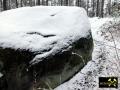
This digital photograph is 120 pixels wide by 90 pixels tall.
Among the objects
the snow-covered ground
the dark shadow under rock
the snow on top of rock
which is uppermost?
the snow on top of rock

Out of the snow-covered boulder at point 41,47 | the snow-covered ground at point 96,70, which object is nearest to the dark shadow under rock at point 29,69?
the snow-covered boulder at point 41,47

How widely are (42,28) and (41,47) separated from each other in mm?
694

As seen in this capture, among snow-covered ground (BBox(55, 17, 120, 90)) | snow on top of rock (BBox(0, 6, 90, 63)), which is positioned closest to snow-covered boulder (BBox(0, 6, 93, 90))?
snow on top of rock (BBox(0, 6, 90, 63))

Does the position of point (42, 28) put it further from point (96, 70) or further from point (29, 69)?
point (96, 70)

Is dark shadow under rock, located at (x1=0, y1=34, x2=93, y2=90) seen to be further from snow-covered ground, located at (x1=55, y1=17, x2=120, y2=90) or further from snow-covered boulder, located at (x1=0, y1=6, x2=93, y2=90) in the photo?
snow-covered ground, located at (x1=55, y1=17, x2=120, y2=90)

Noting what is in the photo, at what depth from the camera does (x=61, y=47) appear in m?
5.80

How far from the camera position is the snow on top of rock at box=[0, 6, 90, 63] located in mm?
5699

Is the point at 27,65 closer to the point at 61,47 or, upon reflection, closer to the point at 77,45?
the point at 61,47

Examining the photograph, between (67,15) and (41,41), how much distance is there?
1408 millimetres

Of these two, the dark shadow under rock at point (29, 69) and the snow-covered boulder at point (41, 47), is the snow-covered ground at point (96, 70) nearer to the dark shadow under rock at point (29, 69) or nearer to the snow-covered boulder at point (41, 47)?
the snow-covered boulder at point (41, 47)

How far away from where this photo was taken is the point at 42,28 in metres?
6.14

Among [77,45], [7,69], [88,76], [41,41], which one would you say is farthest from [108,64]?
[7,69]

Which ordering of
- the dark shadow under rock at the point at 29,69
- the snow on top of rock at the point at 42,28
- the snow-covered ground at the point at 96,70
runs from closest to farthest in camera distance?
the dark shadow under rock at the point at 29,69 → the snow on top of rock at the point at 42,28 → the snow-covered ground at the point at 96,70

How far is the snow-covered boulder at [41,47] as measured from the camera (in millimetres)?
5504
